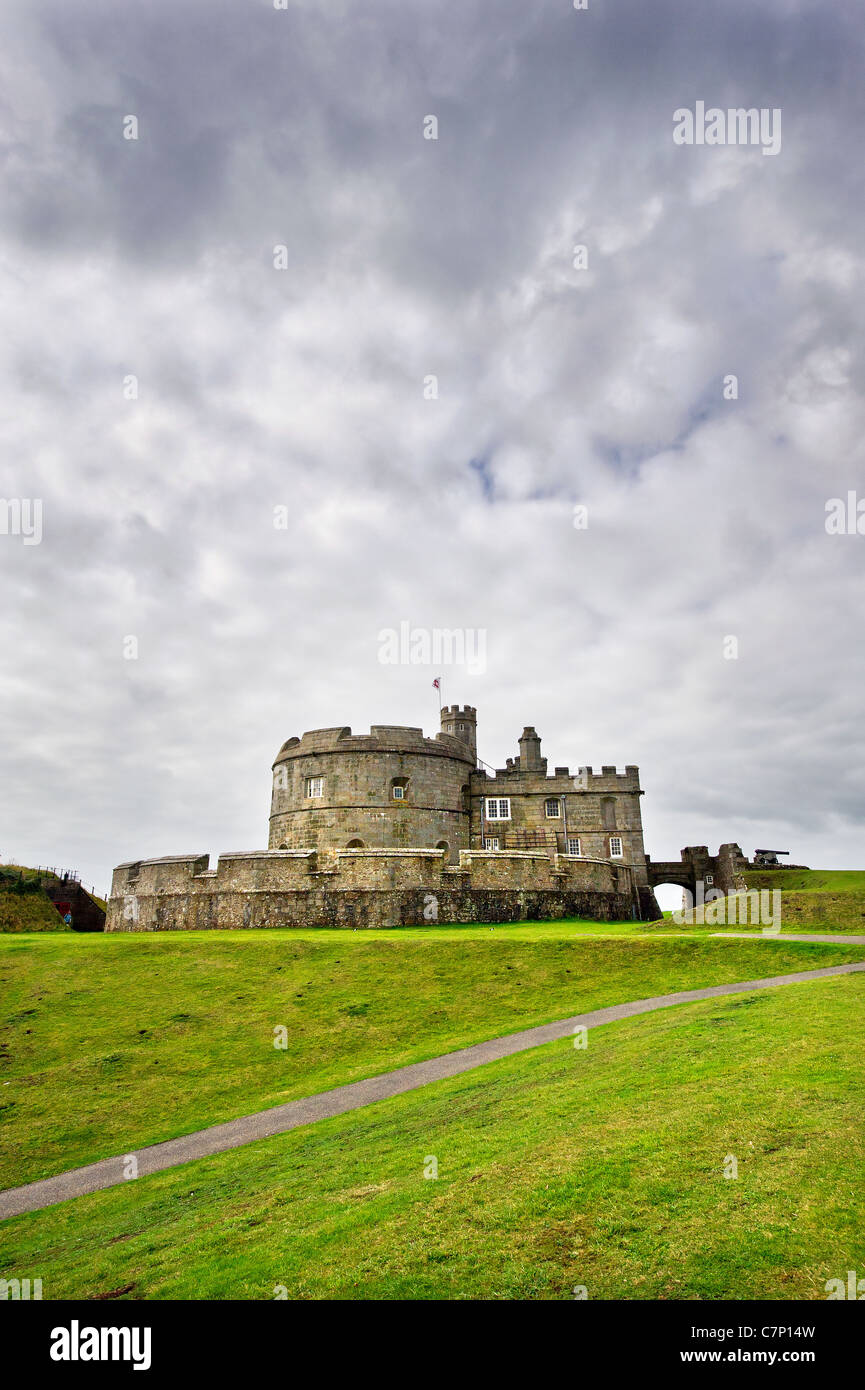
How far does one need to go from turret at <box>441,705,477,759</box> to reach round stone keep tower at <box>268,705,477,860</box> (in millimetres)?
5336

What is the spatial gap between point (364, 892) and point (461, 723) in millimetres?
23533

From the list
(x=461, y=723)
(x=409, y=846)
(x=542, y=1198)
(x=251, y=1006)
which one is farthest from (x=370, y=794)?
(x=542, y=1198)

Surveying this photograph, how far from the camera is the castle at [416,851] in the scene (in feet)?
91.6

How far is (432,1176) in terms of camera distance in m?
7.55

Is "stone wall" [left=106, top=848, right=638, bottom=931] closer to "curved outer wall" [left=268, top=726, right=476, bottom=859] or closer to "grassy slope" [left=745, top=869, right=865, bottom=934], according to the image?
"grassy slope" [left=745, top=869, right=865, bottom=934]

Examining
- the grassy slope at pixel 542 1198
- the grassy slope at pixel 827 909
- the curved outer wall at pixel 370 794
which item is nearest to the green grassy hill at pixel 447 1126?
the grassy slope at pixel 542 1198

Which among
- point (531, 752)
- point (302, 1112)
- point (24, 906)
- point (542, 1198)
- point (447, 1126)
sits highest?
point (531, 752)

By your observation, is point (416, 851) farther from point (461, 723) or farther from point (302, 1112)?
point (461, 723)

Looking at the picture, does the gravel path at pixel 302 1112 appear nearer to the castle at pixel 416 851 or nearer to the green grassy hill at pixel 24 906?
the castle at pixel 416 851

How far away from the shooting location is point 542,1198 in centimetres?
648

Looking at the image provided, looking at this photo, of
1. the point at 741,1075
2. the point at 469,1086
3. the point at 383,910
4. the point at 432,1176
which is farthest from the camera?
the point at 383,910

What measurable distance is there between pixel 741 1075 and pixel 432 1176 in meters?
3.76

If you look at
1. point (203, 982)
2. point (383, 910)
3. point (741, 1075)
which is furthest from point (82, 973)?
point (741, 1075)
